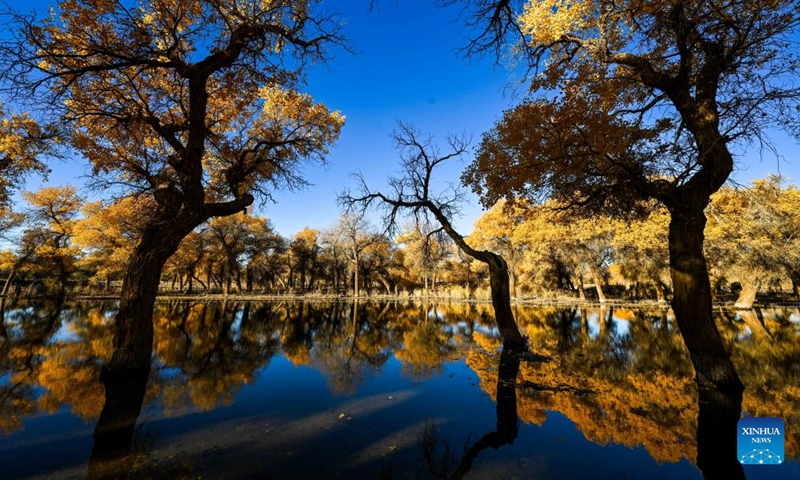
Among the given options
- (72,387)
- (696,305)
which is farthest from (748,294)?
(72,387)

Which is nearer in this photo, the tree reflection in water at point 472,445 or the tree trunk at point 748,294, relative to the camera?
the tree reflection in water at point 472,445

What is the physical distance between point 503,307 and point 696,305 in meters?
4.94

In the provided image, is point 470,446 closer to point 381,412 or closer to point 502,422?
point 502,422

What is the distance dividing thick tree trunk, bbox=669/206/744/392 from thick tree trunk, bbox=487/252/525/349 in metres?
4.45

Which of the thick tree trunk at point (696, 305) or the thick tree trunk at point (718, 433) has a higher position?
the thick tree trunk at point (696, 305)

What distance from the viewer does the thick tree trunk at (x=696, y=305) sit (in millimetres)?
6344

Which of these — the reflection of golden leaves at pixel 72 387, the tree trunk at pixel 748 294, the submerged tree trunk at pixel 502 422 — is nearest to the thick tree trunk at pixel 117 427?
the reflection of golden leaves at pixel 72 387

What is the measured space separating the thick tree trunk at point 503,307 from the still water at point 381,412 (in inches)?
25.5

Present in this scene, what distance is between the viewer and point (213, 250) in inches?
1764

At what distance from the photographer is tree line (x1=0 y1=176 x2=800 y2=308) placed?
77.0 feet

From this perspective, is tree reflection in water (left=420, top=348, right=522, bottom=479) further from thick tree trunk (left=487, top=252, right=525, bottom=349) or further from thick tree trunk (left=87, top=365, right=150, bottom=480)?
thick tree trunk (left=487, top=252, right=525, bottom=349)

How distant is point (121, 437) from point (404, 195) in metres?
10.1

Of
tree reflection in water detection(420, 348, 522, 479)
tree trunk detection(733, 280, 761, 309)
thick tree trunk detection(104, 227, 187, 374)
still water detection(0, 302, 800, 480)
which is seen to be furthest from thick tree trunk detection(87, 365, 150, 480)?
tree trunk detection(733, 280, 761, 309)

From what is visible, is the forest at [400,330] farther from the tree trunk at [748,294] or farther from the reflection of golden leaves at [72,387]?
→ the tree trunk at [748,294]
